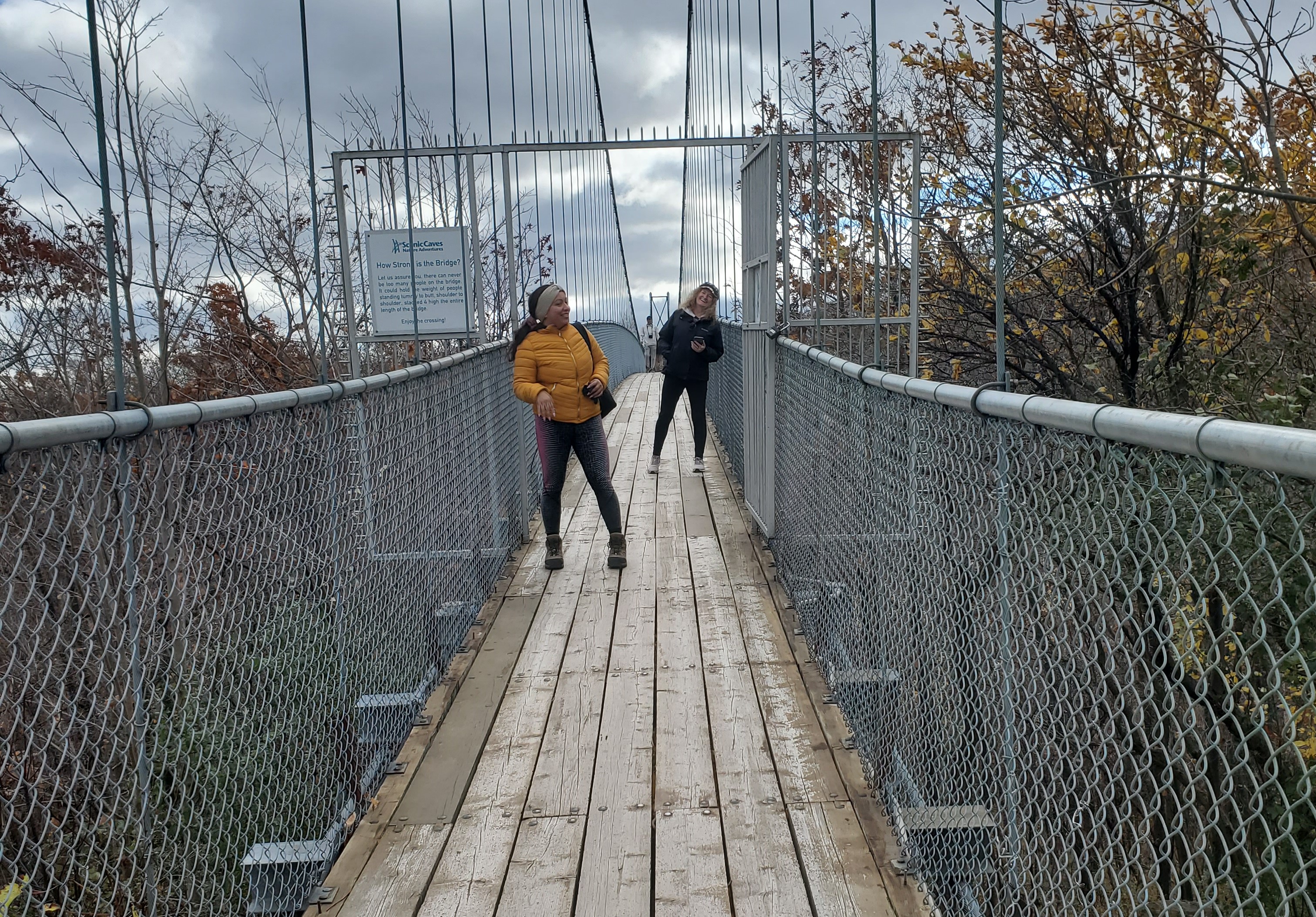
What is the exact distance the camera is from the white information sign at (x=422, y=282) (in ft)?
A: 21.5

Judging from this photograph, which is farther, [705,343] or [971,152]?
[705,343]

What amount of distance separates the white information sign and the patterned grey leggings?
1.22m

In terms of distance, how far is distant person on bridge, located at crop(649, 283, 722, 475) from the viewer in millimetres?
7719

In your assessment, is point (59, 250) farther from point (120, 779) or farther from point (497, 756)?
point (120, 779)

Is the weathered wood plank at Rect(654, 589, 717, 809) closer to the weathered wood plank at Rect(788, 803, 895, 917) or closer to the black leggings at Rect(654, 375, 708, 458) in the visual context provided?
the weathered wood plank at Rect(788, 803, 895, 917)

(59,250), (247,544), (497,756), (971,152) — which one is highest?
(971,152)

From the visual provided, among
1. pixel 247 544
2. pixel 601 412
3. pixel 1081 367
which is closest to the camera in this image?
pixel 247 544

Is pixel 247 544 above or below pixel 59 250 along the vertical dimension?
below

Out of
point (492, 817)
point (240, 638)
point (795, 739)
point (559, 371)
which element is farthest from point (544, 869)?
point (559, 371)

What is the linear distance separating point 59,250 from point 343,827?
5.36 metres

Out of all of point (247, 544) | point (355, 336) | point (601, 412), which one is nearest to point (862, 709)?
point (247, 544)

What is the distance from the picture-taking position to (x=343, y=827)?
2979 millimetres

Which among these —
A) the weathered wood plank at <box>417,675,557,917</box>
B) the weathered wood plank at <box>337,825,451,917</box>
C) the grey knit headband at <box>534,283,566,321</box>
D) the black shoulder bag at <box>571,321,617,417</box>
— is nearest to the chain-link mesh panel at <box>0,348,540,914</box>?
the weathered wood plank at <box>337,825,451,917</box>

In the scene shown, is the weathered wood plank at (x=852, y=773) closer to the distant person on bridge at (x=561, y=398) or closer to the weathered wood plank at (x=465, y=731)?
the distant person on bridge at (x=561, y=398)
